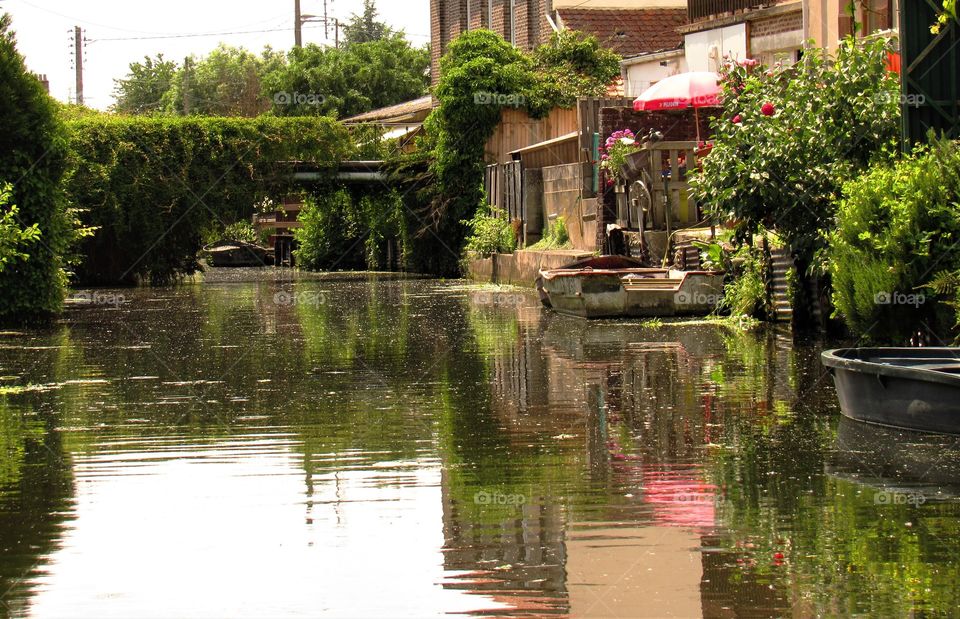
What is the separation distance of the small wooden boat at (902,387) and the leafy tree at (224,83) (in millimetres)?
73343

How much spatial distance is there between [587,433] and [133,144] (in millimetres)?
31661

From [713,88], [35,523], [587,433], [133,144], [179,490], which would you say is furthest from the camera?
[133,144]

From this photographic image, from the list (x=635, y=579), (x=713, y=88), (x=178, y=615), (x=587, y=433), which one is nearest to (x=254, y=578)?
(x=178, y=615)

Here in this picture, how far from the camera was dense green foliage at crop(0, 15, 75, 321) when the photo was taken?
886 inches

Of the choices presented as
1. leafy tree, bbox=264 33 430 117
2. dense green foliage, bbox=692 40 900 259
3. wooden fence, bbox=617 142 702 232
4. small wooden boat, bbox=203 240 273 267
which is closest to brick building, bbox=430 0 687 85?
wooden fence, bbox=617 142 702 232

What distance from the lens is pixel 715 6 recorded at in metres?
33.0

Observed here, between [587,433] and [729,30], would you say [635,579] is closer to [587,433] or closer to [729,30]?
[587,433]

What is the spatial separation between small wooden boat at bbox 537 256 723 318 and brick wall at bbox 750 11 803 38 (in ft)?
35.8

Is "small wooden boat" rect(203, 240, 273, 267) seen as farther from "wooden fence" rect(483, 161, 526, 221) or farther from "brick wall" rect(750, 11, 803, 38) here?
"brick wall" rect(750, 11, 803, 38)

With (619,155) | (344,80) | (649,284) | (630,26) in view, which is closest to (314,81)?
(344,80)

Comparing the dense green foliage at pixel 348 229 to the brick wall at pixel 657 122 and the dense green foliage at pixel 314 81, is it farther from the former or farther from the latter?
the brick wall at pixel 657 122

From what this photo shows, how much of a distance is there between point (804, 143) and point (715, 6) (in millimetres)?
17187

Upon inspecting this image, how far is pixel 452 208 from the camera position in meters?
39.4

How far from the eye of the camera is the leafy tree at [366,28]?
352ft
